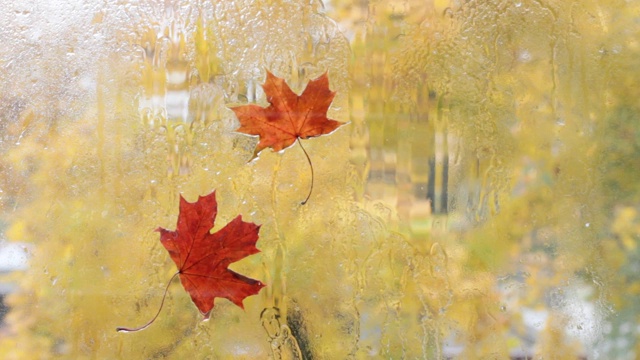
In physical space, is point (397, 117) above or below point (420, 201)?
above

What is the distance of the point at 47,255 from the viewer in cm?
65

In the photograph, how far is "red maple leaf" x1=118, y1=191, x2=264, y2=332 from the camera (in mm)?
637

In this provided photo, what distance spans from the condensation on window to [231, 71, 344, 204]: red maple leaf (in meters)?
0.01

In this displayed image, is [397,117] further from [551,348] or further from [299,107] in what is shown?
[551,348]

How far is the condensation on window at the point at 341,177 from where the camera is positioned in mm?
644

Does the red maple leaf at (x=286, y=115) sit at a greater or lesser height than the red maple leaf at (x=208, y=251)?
greater

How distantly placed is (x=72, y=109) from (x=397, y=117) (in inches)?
18.8

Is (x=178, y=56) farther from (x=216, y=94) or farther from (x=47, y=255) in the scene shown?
(x=47, y=255)

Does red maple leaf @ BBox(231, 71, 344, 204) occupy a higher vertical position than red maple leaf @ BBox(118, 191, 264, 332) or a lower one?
higher

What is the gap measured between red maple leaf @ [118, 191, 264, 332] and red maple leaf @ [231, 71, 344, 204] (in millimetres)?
106

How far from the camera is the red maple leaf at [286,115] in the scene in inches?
25.6

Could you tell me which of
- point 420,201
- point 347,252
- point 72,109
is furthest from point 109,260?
point 420,201

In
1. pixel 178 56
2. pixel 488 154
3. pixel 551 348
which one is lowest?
pixel 551 348

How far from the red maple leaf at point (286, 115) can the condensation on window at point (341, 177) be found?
13 millimetres
